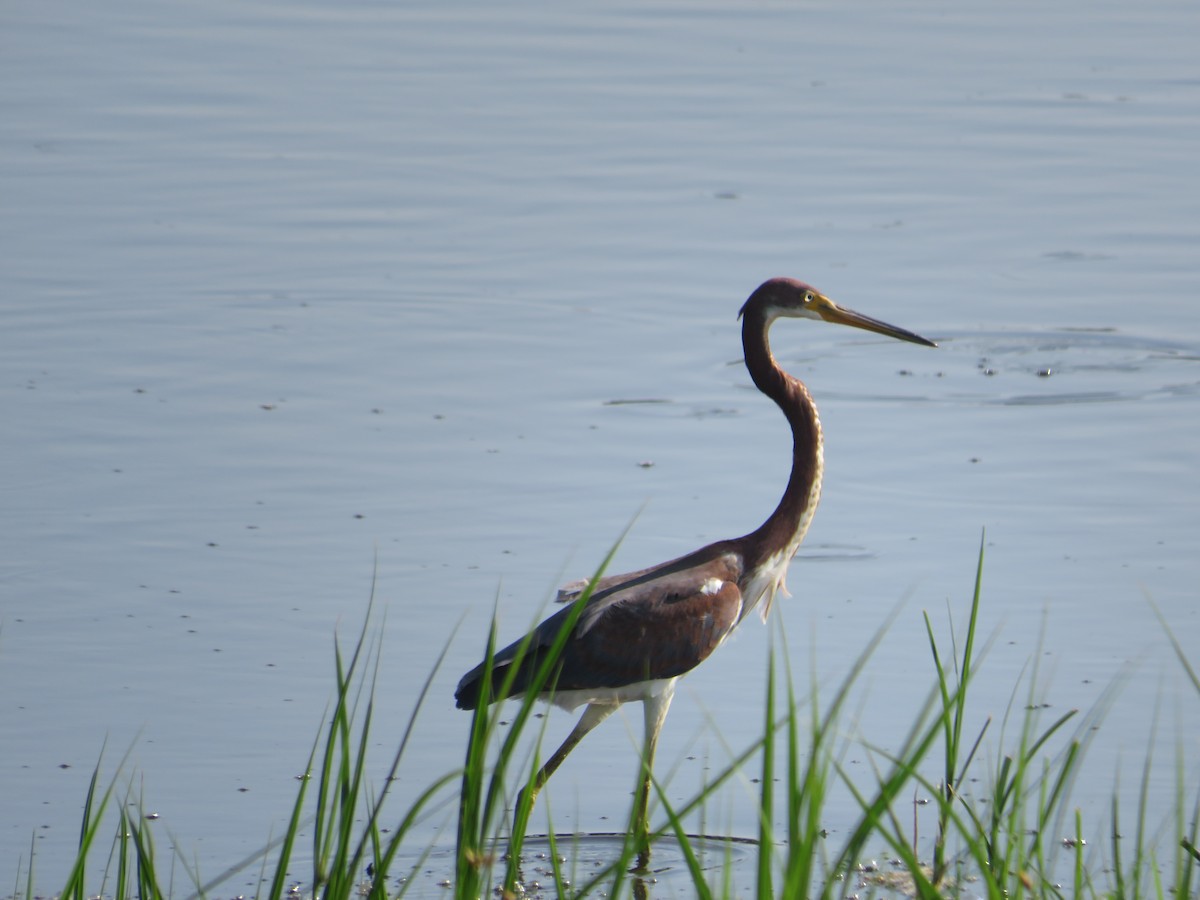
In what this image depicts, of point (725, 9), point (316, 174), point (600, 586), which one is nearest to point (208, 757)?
point (600, 586)

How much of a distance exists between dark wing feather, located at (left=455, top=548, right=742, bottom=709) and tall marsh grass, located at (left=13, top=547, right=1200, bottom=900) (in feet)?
1.11

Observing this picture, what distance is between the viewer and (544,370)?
30.2ft

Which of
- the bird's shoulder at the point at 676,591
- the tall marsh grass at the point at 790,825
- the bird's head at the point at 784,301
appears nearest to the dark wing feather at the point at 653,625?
the bird's shoulder at the point at 676,591

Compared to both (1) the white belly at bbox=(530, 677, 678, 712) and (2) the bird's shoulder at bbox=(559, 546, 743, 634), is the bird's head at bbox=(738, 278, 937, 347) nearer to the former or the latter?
(2) the bird's shoulder at bbox=(559, 546, 743, 634)

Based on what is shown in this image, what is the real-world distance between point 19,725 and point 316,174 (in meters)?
6.58

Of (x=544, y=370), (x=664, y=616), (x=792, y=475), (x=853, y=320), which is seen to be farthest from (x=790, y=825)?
(x=544, y=370)

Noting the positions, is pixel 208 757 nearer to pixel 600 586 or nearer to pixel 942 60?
pixel 600 586

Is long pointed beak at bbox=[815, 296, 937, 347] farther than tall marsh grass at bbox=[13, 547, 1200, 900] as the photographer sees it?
Yes

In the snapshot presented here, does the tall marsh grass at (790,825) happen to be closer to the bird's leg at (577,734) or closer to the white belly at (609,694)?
the bird's leg at (577,734)

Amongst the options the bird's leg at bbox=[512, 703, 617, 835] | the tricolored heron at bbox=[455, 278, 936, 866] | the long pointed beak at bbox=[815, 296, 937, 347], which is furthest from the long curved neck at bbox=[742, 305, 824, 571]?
the bird's leg at bbox=[512, 703, 617, 835]

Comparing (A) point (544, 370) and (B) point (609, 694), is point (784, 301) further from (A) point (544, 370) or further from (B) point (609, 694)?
(A) point (544, 370)

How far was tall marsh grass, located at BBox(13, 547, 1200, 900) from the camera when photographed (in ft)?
9.70

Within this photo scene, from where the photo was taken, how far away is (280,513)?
7.67m

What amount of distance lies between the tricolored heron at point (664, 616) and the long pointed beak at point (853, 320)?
30 cm
